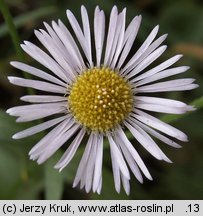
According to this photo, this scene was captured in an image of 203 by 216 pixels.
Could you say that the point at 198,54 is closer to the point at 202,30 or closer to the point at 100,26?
the point at 202,30

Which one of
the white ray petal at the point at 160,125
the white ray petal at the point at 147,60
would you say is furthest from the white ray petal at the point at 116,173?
the white ray petal at the point at 147,60

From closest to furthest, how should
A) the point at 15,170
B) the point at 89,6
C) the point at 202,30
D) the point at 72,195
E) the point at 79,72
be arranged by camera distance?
the point at 79,72 → the point at 15,170 → the point at 72,195 → the point at 89,6 → the point at 202,30

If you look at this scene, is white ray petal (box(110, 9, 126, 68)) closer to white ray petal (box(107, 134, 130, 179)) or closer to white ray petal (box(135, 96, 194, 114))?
white ray petal (box(135, 96, 194, 114))

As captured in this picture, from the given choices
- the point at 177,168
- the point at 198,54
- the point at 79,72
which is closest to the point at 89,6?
the point at 198,54

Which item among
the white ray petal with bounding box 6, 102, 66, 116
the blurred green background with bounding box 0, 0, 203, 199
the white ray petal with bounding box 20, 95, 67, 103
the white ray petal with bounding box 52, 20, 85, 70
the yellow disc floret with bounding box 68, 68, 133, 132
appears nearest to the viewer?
the white ray petal with bounding box 6, 102, 66, 116

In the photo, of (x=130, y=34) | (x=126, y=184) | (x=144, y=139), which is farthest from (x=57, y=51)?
(x=126, y=184)

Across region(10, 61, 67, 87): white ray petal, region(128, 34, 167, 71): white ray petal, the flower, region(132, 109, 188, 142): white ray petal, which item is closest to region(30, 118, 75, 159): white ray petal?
the flower
